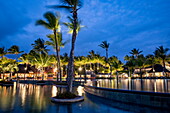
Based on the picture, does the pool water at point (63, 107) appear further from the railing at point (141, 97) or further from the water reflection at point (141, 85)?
the water reflection at point (141, 85)

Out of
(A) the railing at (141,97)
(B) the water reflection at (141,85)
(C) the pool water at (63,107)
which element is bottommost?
(B) the water reflection at (141,85)

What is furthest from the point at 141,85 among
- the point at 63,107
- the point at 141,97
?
the point at 63,107

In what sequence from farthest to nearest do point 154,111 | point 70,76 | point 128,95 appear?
point 70,76 < point 128,95 < point 154,111

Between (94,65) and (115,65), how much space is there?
833 inches

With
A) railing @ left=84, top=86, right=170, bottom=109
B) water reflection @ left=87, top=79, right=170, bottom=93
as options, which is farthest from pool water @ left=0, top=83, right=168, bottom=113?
water reflection @ left=87, top=79, right=170, bottom=93

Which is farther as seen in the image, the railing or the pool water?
the railing

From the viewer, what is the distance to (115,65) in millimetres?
64875

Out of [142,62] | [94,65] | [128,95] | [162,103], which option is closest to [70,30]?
[128,95]

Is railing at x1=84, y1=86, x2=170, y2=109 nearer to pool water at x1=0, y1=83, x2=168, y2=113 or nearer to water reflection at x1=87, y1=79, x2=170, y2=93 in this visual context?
pool water at x1=0, y1=83, x2=168, y2=113

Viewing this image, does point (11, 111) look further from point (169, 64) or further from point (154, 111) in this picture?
point (169, 64)

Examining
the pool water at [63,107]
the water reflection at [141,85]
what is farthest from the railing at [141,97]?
the water reflection at [141,85]

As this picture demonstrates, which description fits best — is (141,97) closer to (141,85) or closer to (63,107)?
(63,107)

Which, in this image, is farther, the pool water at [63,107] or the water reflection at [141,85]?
the water reflection at [141,85]

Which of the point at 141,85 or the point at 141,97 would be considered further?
the point at 141,85
